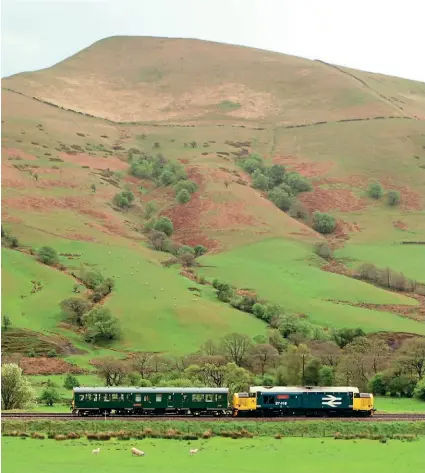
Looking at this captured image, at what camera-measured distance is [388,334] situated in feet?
333

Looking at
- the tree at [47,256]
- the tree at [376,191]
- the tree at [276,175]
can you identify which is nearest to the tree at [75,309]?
the tree at [47,256]

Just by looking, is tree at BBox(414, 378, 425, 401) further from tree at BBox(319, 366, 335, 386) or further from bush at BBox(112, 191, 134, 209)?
bush at BBox(112, 191, 134, 209)

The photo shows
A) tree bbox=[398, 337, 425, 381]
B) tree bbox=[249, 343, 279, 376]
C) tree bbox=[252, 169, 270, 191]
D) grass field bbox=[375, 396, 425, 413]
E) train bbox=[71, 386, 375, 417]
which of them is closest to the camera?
train bbox=[71, 386, 375, 417]

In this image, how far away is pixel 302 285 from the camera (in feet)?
400

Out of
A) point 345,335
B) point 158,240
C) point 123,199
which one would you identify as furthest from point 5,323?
point 123,199

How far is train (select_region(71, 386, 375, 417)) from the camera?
5522cm

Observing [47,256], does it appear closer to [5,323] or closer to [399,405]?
[5,323]

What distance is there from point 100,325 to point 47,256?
2700 cm

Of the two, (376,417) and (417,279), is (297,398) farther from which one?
(417,279)

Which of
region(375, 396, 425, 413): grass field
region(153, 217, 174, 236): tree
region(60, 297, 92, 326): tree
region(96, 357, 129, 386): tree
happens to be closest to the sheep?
region(375, 396, 425, 413): grass field

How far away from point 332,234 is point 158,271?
184 feet

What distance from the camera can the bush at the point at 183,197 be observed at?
173125 millimetres

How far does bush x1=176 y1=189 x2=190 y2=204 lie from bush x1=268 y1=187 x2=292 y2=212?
22429 millimetres

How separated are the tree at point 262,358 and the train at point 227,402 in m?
25.4
